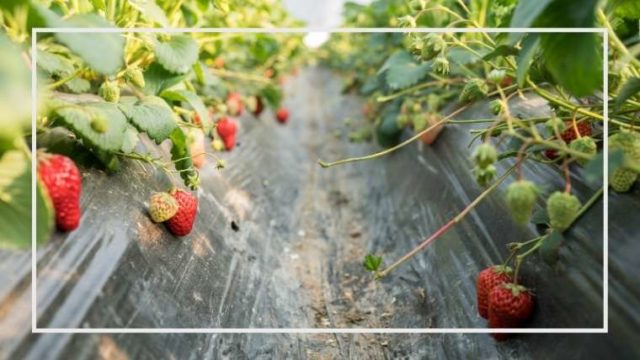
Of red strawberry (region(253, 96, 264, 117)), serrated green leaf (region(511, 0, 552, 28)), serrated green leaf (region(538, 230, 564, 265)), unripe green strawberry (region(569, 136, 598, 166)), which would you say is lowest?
red strawberry (region(253, 96, 264, 117))

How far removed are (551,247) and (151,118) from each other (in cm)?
71

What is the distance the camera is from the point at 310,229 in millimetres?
2117

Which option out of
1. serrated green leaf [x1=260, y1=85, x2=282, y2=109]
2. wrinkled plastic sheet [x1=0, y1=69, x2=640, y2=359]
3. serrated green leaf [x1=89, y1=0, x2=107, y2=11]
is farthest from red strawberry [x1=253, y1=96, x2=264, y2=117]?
serrated green leaf [x1=89, y1=0, x2=107, y2=11]

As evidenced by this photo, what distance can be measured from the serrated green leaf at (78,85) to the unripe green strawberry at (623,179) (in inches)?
39.6

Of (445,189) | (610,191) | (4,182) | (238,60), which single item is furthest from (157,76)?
(238,60)

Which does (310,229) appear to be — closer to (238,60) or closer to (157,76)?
(157,76)

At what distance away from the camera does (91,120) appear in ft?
3.11

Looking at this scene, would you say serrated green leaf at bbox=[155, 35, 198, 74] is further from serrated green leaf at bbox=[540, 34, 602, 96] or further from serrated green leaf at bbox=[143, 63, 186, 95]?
serrated green leaf at bbox=[540, 34, 602, 96]

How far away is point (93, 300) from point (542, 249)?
0.68 m

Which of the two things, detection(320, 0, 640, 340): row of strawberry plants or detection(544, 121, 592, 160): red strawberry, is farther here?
detection(544, 121, 592, 160): red strawberry

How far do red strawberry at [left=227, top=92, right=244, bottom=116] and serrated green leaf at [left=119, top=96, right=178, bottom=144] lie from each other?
4.16 ft

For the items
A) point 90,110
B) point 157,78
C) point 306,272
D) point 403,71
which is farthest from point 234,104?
point 90,110

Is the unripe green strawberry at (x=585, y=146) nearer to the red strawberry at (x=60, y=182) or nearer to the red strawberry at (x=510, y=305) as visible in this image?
the red strawberry at (x=510, y=305)

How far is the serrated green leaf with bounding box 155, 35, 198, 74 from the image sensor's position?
1.29m
